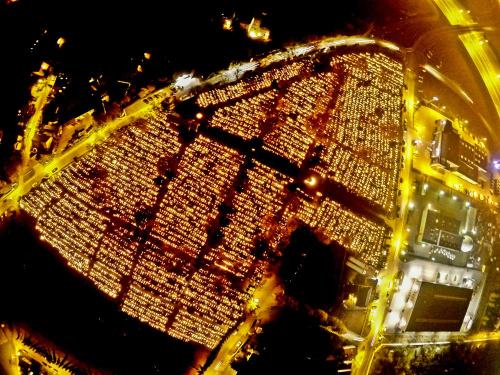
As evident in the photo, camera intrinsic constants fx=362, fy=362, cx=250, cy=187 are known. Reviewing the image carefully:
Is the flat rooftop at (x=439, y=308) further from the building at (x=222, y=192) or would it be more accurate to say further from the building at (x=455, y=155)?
the building at (x=455, y=155)

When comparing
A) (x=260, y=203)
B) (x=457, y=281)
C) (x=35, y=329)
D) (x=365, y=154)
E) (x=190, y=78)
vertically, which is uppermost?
(x=190, y=78)

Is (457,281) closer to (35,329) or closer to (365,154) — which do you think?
(365,154)

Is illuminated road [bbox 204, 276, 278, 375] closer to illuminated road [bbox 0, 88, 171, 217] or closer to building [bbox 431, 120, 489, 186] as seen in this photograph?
illuminated road [bbox 0, 88, 171, 217]

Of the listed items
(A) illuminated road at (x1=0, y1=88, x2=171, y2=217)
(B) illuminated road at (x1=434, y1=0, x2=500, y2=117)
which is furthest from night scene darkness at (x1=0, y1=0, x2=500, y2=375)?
(B) illuminated road at (x1=434, y1=0, x2=500, y2=117)

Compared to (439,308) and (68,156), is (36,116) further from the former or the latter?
(439,308)

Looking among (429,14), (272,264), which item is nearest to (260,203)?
(272,264)

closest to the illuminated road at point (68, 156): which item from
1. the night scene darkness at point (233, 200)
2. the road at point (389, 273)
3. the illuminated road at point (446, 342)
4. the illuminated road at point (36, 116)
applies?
the night scene darkness at point (233, 200)
